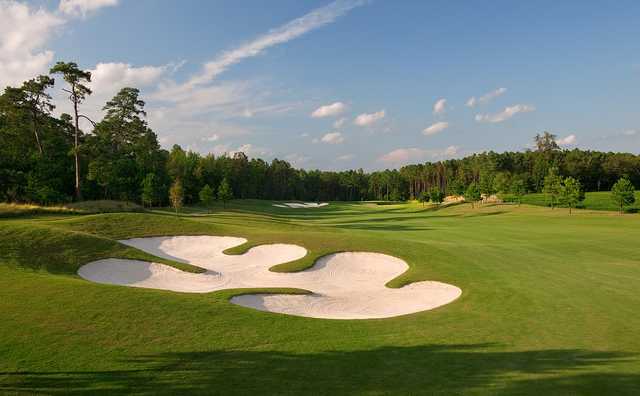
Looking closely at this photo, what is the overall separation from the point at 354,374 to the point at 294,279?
409 inches

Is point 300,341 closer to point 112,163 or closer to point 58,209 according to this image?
point 58,209

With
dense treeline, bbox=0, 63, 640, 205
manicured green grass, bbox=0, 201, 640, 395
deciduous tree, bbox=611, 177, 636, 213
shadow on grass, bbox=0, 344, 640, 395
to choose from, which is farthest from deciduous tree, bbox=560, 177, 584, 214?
shadow on grass, bbox=0, 344, 640, 395

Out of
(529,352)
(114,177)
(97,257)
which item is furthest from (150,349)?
(114,177)

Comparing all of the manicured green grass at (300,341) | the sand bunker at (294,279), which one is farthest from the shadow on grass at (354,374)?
the sand bunker at (294,279)

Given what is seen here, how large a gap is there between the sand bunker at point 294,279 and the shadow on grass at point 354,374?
4.73 meters

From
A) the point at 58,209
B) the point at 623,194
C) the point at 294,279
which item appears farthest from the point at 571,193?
the point at 58,209

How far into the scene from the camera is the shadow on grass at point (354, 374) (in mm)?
6898

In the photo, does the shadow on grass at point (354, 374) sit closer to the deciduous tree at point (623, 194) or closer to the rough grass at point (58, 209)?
the rough grass at point (58, 209)

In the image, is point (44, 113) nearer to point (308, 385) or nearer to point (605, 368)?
point (308, 385)

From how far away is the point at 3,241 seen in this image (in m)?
15.6

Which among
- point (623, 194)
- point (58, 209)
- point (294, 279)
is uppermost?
point (623, 194)

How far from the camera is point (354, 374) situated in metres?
7.67

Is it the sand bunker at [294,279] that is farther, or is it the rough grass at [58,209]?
the rough grass at [58,209]

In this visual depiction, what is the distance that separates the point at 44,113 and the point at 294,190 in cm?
9957
